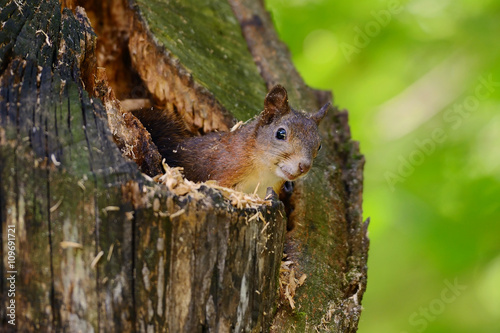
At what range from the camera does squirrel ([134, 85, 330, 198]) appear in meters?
3.20

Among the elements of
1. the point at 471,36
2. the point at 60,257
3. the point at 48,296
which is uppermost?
the point at 471,36

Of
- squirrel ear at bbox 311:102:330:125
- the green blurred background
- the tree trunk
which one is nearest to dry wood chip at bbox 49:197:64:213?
the tree trunk

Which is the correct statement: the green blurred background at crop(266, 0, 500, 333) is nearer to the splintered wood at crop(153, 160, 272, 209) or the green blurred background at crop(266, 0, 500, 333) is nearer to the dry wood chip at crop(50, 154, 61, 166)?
the splintered wood at crop(153, 160, 272, 209)

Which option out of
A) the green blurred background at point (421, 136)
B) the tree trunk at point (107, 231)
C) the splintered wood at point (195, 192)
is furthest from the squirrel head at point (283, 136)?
the green blurred background at point (421, 136)

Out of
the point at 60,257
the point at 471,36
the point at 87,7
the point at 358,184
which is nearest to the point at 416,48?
the point at 471,36

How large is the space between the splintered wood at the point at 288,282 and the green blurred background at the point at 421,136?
6.77 ft

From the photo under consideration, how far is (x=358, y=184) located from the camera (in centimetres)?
338

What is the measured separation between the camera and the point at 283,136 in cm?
319

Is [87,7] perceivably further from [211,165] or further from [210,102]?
[211,165]

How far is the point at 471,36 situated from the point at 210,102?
222cm

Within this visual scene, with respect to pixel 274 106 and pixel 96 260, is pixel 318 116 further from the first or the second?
pixel 96 260

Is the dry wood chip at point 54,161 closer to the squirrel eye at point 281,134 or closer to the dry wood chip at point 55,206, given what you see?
the dry wood chip at point 55,206

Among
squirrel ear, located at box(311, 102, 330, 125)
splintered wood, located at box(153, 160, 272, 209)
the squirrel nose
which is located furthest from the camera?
squirrel ear, located at box(311, 102, 330, 125)

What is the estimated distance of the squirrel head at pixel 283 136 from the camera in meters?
3.11
